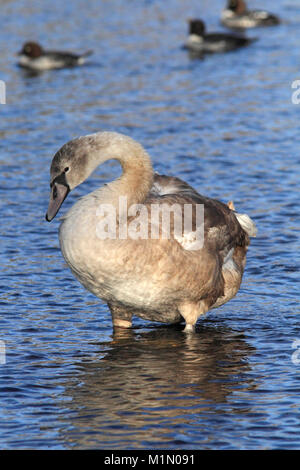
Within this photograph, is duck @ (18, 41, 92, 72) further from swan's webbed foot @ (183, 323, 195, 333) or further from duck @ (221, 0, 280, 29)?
swan's webbed foot @ (183, 323, 195, 333)

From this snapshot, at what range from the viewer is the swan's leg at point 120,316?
918 cm

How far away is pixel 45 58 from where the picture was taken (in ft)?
76.7

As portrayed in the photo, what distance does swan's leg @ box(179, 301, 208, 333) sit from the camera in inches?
357

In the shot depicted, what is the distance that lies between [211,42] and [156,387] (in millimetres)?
18158

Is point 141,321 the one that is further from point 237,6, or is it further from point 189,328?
point 237,6

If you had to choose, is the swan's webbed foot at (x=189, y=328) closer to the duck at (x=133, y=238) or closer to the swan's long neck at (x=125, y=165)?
the duck at (x=133, y=238)

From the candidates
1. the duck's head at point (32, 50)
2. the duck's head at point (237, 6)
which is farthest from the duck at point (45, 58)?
the duck's head at point (237, 6)

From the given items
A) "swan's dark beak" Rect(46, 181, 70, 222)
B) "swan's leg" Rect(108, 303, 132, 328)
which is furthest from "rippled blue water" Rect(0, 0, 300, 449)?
"swan's dark beak" Rect(46, 181, 70, 222)

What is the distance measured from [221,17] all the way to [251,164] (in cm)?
1698

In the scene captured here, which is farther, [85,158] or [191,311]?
[191,311]

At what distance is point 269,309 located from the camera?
999 centimetres

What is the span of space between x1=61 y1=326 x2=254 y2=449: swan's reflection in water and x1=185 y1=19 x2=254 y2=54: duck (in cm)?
1603

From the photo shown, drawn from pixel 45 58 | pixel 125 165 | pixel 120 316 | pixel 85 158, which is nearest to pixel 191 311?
pixel 120 316

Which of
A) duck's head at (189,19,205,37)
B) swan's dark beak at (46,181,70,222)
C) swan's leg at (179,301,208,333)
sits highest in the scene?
swan's dark beak at (46,181,70,222)
